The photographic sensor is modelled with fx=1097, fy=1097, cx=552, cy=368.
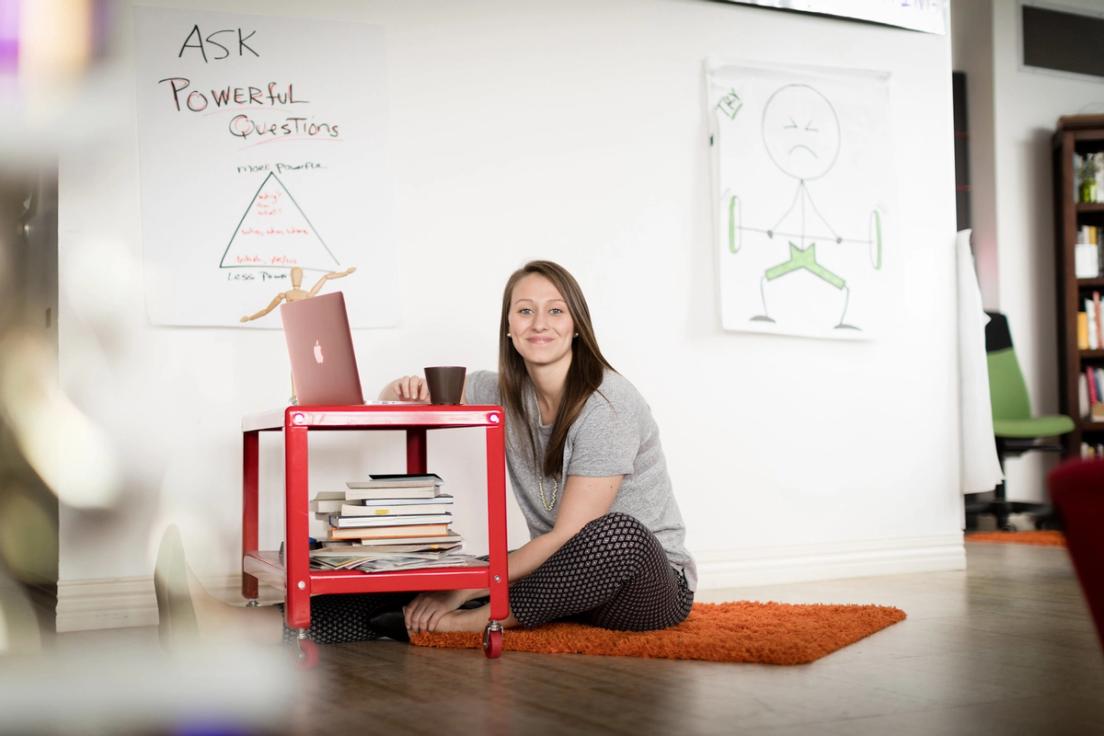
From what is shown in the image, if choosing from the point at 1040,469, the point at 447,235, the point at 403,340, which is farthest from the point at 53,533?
the point at 1040,469

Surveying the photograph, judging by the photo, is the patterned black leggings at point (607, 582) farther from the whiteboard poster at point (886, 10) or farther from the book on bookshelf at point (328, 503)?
the whiteboard poster at point (886, 10)

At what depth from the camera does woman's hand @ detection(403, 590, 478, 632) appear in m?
2.19

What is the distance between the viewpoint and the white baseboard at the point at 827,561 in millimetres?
3113

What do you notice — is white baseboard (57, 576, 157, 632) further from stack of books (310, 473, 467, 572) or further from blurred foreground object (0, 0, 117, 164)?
blurred foreground object (0, 0, 117, 164)

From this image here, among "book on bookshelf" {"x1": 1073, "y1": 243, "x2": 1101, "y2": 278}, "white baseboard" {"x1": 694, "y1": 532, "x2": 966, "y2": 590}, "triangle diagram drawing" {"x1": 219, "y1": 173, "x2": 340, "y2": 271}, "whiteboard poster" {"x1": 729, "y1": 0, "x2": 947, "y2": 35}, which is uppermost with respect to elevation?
"whiteboard poster" {"x1": 729, "y1": 0, "x2": 947, "y2": 35}

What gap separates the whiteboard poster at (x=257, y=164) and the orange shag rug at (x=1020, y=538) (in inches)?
112

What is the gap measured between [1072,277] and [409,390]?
4.15 metres

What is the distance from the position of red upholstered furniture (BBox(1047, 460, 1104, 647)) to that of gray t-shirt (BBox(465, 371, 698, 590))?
120 centimetres

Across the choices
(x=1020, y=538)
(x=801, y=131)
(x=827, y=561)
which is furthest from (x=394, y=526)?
(x=1020, y=538)

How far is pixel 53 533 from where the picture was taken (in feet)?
10.8

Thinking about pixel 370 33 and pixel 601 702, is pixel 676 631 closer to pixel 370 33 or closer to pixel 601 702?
pixel 601 702

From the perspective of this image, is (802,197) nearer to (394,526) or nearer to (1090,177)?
(394,526)

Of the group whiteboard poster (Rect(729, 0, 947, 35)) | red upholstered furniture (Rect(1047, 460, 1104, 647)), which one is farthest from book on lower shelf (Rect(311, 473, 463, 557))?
whiteboard poster (Rect(729, 0, 947, 35))

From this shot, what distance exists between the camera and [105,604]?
2533 millimetres
